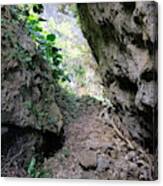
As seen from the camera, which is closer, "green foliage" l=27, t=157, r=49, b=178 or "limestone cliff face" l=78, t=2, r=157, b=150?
"limestone cliff face" l=78, t=2, r=157, b=150

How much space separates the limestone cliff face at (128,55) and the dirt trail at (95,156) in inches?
3.3

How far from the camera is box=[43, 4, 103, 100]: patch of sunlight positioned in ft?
8.28

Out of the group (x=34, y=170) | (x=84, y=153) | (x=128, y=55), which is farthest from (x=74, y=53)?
Answer: (x=34, y=170)

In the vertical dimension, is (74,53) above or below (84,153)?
above

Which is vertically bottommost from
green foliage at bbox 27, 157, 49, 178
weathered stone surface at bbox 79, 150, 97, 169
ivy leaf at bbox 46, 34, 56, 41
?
green foliage at bbox 27, 157, 49, 178

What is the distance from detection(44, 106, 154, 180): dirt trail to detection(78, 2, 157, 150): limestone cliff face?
0.27ft

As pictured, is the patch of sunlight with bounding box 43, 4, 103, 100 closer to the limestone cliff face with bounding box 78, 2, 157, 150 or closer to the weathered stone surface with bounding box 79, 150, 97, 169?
the limestone cliff face with bounding box 78, 2, 157, 150

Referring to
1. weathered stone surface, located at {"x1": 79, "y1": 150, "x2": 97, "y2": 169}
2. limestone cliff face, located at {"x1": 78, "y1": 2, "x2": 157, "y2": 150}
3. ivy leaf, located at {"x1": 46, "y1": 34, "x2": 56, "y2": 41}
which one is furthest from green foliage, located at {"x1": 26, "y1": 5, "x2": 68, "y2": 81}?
weathered stone surface, located at {"x1": 79, "y1": 150, "x2": 97, "y2": 169}

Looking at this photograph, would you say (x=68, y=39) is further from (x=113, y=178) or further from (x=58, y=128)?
(x=113, y=178)

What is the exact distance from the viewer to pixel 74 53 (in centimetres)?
254

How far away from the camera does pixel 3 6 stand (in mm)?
2613

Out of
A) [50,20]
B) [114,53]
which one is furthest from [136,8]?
[50,20]

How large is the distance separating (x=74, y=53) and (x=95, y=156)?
0.46 metres

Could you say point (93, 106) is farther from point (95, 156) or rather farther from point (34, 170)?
point (34, 170)
